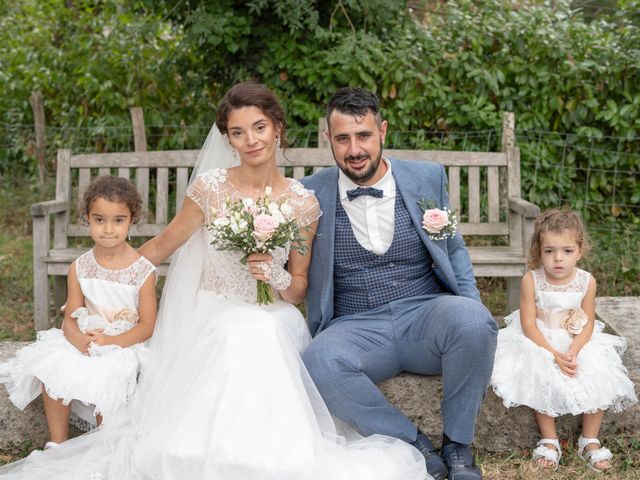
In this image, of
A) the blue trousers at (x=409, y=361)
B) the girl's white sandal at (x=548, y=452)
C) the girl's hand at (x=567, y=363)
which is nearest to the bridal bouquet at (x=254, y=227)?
the blue trousers at (x=409, y=361)

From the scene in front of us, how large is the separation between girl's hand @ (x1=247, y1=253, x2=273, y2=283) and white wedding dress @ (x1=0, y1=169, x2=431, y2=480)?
155 mm

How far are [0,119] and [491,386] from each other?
723 cm

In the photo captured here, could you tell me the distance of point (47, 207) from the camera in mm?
5215

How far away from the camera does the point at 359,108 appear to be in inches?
149

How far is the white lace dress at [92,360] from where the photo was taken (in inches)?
140

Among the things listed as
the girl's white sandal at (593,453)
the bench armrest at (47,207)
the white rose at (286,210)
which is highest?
the bench armrest at (47,207)

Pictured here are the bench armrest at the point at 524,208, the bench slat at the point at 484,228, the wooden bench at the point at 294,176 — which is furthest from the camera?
the bench slat at the point at 484,228

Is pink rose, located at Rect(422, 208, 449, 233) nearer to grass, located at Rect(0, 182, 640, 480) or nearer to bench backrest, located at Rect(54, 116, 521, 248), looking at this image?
grass, located at Rect(0, 182, 640, 480)

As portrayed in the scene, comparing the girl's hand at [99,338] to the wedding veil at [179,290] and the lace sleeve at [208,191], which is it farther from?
the lace sleeve at [208,191]

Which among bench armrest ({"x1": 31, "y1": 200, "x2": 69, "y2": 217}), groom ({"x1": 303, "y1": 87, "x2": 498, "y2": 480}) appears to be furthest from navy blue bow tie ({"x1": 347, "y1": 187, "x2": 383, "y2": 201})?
bench armrest ({"x1": 31, "y1": 200, "x2": 69, "y2": 217})

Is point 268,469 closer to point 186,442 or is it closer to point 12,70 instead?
point 186,442

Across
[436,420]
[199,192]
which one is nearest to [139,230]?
[199,192]

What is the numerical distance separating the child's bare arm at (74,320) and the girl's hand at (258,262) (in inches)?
32.1

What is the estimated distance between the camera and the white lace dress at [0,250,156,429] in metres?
3.57
